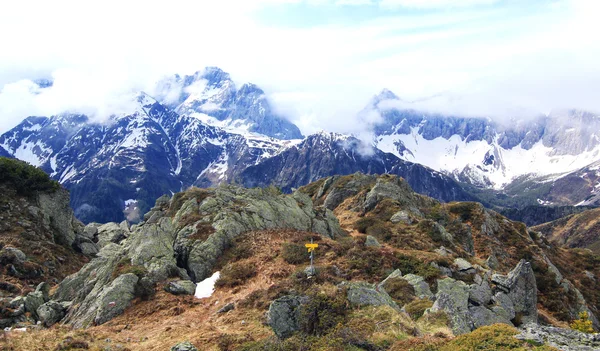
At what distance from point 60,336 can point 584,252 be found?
116 meters

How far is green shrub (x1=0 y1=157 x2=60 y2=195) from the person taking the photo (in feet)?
197

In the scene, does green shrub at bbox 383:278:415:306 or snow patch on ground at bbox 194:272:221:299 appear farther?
snow patch on ground at bbox 194:272:221:299

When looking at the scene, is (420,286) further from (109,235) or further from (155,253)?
(109,235)

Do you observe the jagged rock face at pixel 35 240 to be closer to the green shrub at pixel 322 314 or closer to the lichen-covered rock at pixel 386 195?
the green shrub at pixel 322 314

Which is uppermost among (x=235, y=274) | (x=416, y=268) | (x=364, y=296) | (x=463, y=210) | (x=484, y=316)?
(x=364, y=296)

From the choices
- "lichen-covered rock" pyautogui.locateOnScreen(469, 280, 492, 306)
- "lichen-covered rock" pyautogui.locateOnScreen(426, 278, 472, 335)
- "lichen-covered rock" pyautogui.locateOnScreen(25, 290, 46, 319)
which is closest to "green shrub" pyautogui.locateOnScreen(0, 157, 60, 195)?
"lichen-covered rock" pyautogui.locateOnScreen(25, 290, 46, 319)

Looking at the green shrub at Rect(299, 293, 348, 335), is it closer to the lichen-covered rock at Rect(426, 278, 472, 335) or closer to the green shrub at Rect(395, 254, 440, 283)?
the lichen-covered rock at Rect(426, 278, 472, 335)

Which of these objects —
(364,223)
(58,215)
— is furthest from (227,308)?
(58,215)

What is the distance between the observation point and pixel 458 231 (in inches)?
2785

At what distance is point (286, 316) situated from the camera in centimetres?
2231

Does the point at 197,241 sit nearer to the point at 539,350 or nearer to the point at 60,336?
the point at 60,336

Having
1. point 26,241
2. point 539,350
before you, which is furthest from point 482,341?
point 26,241

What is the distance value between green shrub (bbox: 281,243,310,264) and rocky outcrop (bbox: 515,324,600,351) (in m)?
22.6

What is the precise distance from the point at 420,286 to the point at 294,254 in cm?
1203
